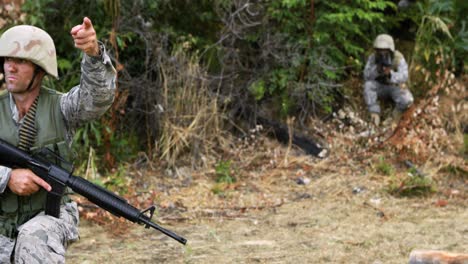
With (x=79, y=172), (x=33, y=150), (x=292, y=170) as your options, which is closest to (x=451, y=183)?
(x=292, y=170)

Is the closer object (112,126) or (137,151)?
(112,126)

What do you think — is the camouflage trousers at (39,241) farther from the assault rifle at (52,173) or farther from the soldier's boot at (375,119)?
the soldier's boot at (375,119)

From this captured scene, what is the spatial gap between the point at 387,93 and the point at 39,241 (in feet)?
19.4

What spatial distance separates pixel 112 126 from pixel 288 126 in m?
2.06

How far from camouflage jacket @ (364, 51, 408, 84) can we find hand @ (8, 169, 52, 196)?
563cm

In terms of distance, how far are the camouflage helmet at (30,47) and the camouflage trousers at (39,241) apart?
717 mm

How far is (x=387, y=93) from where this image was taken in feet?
27.7

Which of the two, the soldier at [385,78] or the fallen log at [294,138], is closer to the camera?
the fallen log at [294,138]

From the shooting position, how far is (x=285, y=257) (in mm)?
5172

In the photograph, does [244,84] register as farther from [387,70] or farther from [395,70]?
[395,70]

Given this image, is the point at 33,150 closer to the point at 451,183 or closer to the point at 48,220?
the point at 48,220

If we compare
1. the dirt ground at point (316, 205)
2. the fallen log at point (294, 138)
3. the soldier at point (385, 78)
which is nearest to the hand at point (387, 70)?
the soldier at point (385, 78)

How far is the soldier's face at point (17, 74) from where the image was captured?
11.2 ft

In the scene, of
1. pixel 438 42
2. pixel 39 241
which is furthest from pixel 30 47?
pixel 438 42
